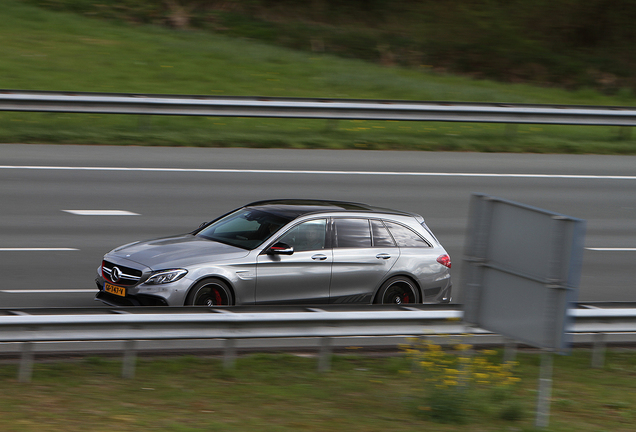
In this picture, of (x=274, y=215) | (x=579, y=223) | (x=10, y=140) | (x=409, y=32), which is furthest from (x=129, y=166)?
(x=409, y=32)

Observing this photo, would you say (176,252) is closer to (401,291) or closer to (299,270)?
(299,270)

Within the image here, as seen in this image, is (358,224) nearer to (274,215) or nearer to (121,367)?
(274,215)

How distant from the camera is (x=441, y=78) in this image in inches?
1009

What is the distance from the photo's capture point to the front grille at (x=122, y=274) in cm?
949

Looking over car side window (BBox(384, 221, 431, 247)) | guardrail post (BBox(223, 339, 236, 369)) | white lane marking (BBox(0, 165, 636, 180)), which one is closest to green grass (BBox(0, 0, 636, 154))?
white lane marking (BBox(0, 165, 636, 180))

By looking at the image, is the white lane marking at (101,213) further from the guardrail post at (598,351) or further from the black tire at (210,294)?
the guardrail post at (598,351)

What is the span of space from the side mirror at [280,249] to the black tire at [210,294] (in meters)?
0.72

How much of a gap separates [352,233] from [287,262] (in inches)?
43.2

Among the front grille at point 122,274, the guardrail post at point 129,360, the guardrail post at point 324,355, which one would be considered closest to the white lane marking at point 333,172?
the front grille at point 122,274

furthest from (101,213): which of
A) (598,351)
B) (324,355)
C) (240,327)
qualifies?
(598,351)

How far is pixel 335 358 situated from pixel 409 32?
21.7 metres

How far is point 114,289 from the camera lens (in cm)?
963

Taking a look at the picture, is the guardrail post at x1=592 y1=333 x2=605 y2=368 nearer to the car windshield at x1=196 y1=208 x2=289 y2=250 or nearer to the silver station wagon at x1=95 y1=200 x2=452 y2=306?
the silver station wagon at x1=95 y1=200 x2=452 y2=306

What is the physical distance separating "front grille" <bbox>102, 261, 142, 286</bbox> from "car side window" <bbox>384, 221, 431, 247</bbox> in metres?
3.47
